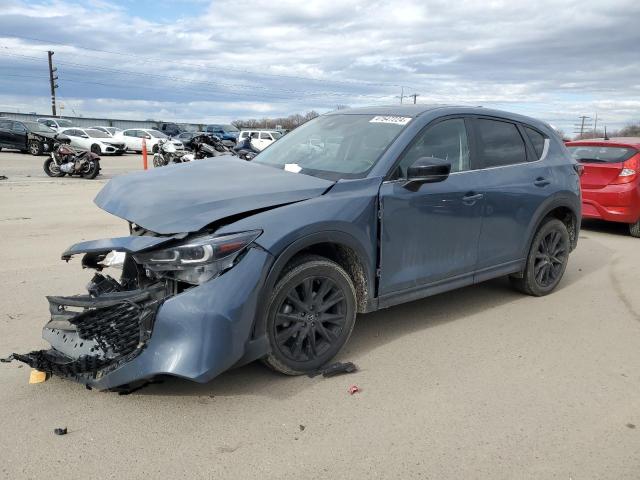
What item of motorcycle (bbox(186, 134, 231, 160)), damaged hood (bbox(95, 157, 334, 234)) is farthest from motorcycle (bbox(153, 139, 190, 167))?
damaged hood (bbox(95, 157, 334, 234))

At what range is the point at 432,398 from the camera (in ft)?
11.6

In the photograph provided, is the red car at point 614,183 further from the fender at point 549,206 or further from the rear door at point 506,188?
the rear door at point 506,188

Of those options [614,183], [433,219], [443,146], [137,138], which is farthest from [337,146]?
[137,138]

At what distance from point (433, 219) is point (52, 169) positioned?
51.0ft

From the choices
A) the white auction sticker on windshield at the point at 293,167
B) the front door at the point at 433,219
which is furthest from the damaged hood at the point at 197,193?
the front door at the point at 433,219

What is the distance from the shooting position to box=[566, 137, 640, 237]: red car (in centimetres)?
892

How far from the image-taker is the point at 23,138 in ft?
87.2

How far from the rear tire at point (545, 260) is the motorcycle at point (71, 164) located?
14.3 meters

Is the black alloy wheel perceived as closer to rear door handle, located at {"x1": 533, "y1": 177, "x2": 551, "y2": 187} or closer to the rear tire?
the rear tire

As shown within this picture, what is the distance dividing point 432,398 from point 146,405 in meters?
1.75

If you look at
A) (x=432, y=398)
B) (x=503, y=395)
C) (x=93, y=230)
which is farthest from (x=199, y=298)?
(x=93, y=230)

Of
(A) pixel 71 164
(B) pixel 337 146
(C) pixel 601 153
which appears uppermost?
(B) pixel 337 146

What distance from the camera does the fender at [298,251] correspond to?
130 inches

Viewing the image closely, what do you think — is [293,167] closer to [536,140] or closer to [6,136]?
[536,140]
